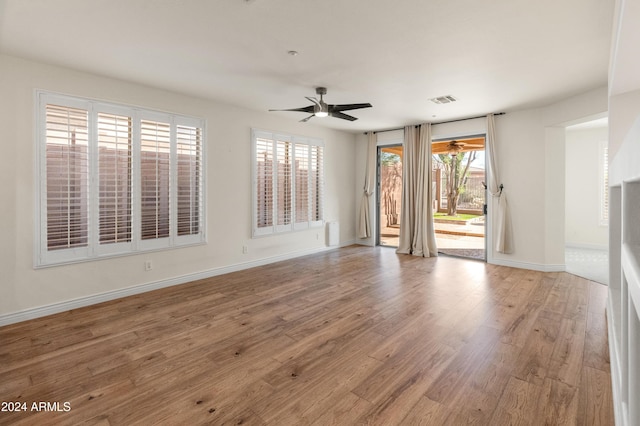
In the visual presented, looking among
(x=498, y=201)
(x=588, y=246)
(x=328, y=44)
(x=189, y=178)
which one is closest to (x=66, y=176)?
(x=189, y=178)

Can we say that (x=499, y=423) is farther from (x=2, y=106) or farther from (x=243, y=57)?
(x=2, y=106)

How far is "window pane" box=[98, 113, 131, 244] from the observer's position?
12.4ft

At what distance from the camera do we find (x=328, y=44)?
2.99 metres

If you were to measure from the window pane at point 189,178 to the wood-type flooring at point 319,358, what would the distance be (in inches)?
39.7

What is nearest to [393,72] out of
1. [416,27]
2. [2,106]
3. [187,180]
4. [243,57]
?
[416,27]

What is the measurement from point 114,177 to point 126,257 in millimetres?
1038

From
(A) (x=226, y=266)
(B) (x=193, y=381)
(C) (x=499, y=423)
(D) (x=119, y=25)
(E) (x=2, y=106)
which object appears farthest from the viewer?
(A) (x=226, y=266)

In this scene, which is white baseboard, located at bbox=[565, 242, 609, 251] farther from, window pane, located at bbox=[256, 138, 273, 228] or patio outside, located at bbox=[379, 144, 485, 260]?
window pane, located at bbox=[256, 138, 273, 228]

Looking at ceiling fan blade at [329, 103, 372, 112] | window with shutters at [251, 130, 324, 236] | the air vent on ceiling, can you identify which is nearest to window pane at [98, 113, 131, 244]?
window with shutters at [251, 130, 324, 236]

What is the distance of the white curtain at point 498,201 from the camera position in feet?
17.9

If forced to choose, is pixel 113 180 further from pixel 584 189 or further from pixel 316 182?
pixel 584 189

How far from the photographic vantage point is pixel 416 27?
2.67 metres

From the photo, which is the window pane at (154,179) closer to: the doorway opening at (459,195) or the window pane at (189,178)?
the window pane at (189,178)

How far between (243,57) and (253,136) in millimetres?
2178
